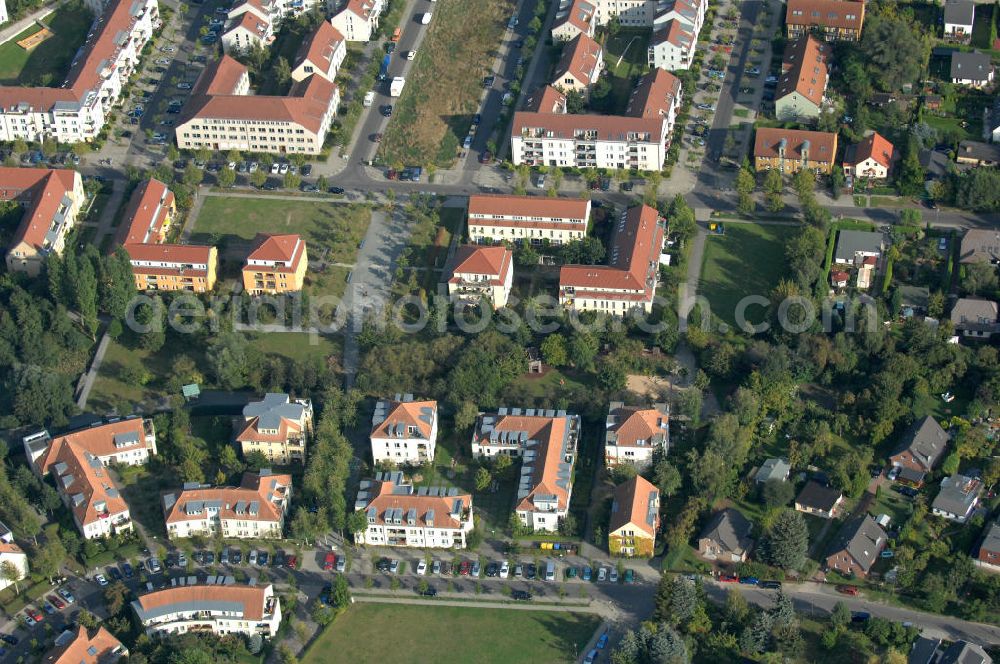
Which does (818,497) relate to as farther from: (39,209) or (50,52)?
(50,52)

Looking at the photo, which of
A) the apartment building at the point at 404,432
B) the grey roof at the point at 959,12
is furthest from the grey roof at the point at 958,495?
the grey roof at the point at 959,12

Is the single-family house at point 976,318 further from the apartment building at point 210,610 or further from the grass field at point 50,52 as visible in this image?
the grass field at point 50,52

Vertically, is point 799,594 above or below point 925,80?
below

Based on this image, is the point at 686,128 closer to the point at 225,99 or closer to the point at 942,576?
the point at 225,99

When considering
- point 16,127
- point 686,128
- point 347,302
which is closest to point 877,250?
point 686,128

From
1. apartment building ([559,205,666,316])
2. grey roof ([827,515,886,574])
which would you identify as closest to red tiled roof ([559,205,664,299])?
apartment building ([559,205,666,316])

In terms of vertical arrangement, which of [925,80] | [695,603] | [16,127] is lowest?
[695,603]
